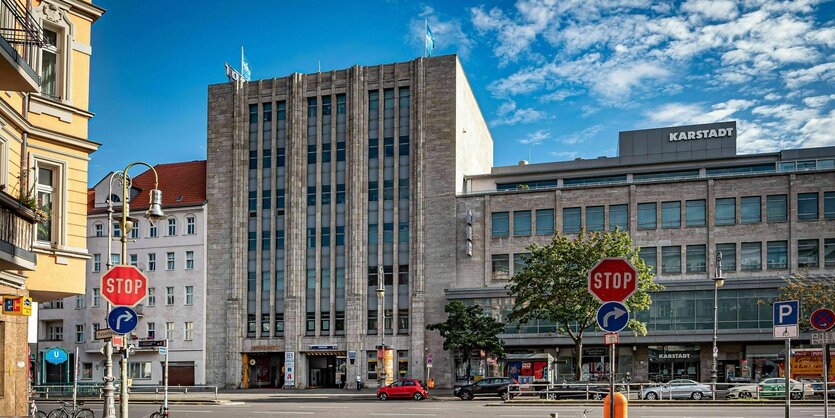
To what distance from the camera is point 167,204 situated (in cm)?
7006

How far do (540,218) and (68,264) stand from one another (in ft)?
148

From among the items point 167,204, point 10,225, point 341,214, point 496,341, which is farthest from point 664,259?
point 10,225

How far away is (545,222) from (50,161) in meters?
45.7

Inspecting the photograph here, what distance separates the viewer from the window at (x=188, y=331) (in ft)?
222

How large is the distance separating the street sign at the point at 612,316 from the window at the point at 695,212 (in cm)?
4590

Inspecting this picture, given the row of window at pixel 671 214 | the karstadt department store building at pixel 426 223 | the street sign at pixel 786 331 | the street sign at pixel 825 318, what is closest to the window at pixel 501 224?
the row of window at pixel 671 214

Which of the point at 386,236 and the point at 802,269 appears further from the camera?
the point at 386,236

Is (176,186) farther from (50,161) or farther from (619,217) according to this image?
(50,161)

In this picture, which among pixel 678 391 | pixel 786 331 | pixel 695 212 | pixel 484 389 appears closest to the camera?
pixel 786 331

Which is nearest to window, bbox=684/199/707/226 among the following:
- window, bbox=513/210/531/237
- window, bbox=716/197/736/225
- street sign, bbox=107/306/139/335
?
window, bbox=716/197/736/225

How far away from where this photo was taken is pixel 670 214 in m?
58.3

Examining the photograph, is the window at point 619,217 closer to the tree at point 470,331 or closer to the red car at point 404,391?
the tree at point 470,331

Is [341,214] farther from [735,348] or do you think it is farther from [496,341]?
[735,348]

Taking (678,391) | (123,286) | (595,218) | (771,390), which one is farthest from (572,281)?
(123,286)
